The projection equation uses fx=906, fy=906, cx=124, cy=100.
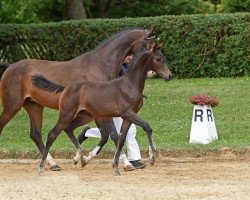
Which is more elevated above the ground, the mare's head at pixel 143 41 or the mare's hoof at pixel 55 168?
the mare's head at pixel 143 41

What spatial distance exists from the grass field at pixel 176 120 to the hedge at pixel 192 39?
0.47 meters

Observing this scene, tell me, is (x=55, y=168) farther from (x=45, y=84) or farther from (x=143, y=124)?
(x=143, y=124)

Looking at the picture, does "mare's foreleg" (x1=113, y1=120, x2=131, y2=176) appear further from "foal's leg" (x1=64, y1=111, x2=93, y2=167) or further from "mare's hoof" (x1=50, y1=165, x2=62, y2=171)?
"mare's hoof" (x1=50, y1=165, x2=62, y2=171)

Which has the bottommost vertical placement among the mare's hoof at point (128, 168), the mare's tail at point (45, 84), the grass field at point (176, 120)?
the grass field at point (176, 120)

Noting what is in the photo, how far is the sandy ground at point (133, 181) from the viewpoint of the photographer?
37.0 ft

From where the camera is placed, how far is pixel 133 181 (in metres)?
12.5

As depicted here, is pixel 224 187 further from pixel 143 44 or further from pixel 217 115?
pixel 217 115

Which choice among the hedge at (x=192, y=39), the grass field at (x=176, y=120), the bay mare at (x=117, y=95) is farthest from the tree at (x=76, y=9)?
the bay mare at (x=117, y=95)

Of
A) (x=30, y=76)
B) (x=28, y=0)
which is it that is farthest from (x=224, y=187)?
(x=28, y=0)

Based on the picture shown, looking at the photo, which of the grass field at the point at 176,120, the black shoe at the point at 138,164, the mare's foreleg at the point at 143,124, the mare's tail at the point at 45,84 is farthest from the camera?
the grass field at the point at 176,120

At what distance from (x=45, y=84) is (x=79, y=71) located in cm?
58

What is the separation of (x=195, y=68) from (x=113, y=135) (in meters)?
A: 11.4

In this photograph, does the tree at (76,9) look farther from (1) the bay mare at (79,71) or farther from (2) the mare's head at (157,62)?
(2) the mare's head at (157,62)

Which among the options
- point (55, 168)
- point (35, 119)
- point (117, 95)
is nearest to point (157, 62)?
point (117, 95)
